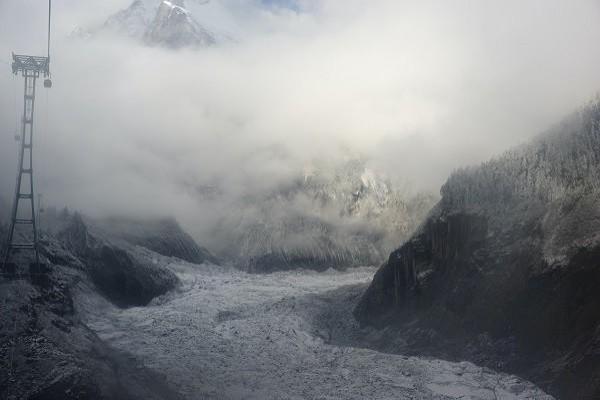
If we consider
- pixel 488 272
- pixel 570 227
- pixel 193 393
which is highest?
pixel 570 227

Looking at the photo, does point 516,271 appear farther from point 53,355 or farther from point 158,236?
point 158,236

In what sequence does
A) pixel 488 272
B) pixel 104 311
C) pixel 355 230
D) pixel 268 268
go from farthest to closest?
1. pixel 355 230
2. pixel 268 268
3. pixel 104 311
4. pixel 488 272

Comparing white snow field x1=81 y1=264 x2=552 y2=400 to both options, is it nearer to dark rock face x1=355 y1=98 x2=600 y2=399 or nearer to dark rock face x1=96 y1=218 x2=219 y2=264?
dark rock face x1=355 y1=98 x2=600 y2=399

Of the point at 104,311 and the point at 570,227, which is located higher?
the point at 570,227

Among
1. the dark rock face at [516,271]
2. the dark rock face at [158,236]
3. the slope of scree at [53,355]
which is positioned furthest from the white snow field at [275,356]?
the dark rock face at [158,236]

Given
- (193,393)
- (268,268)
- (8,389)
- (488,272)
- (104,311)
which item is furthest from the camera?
(268,268)

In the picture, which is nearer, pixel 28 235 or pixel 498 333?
pixel 498 333

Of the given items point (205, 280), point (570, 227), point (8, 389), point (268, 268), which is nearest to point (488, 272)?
point (570, 227)

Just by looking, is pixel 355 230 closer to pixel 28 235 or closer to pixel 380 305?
pixel 380 305
